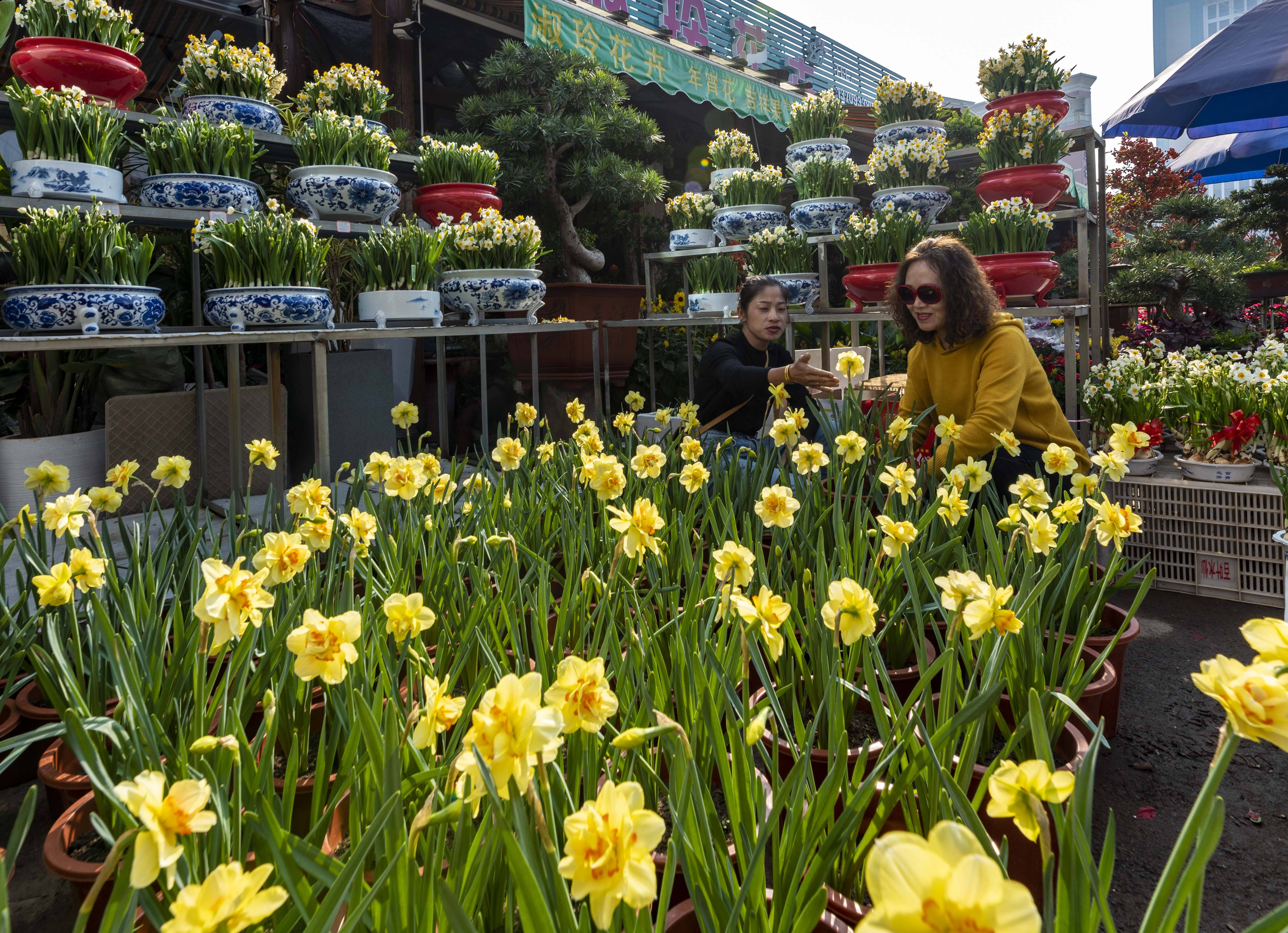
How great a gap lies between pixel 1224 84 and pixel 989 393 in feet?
12.2

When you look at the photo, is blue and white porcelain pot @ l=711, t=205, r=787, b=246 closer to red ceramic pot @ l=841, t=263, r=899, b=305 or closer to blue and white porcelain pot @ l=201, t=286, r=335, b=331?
red ceramic pot @ l=841, t=263, r=899, b=305

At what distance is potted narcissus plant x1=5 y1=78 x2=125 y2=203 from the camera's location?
2.15 m

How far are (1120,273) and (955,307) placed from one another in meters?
4.96

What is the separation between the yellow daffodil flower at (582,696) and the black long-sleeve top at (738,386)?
7.60ft

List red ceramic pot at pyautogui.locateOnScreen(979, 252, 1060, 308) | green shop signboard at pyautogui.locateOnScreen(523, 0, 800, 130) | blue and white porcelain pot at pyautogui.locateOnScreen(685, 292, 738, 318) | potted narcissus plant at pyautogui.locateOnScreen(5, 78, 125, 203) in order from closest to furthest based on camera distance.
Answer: potted narcissus plant at pyautogui.locateOnScreen(5, 78, 125, 203) < red ceramic pot at pyautogui.locateOnScreen(979, 252, 1060, 308) < blue and white porcelain pot at pyautogui.locateOnScreen(685, 292, 738, 318) < green shop signboard at pyautogui.locateOnScreen(523, 0, 800, 130)

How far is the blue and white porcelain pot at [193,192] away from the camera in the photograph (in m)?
2.39

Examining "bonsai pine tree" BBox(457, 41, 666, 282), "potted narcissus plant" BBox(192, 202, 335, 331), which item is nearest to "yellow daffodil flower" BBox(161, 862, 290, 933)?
"potted narcissus plant" BBox(192, 202, 335, 331)

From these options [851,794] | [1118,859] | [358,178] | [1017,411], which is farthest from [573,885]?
[358,178]

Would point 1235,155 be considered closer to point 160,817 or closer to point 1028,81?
point 1028,81

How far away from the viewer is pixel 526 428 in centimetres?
222

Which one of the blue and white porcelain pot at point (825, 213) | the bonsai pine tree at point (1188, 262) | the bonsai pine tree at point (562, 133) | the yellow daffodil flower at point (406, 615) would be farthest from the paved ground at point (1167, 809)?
the bonsai pine tree at point (1188, 262)

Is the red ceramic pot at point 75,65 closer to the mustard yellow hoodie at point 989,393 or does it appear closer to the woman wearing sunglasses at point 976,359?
the woman wearing sunglasses at point 976,359

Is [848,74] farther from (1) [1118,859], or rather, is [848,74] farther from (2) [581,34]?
(1) [1118,859]

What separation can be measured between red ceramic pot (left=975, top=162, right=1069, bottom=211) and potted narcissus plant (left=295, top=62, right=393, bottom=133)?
2213 mm
